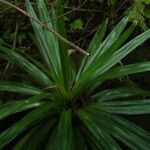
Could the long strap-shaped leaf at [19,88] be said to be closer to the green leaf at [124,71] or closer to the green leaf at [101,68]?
the green leaf at [101,68]

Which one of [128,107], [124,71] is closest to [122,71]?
[124,71]

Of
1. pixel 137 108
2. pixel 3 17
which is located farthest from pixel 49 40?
pixel 3 17

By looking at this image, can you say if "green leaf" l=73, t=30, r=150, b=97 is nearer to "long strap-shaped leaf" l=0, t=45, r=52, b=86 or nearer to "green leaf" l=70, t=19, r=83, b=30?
"long strap-shaped leaf" l=0, t=45, r=52, b=86

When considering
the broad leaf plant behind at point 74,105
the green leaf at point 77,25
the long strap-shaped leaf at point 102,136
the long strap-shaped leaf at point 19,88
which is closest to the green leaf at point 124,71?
the broad leaf plant behind at point 74,105

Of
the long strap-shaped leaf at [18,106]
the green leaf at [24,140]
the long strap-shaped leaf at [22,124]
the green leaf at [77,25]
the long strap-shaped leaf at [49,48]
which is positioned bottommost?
the green leaf at [24,140]

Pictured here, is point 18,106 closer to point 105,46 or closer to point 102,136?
point 102,136

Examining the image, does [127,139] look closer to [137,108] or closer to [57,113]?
[137,108]

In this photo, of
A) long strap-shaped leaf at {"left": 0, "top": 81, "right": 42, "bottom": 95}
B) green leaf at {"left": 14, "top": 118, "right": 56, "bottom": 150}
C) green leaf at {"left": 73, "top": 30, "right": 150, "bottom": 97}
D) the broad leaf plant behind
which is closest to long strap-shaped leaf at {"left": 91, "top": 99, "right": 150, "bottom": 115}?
the broad leaf plant behind
